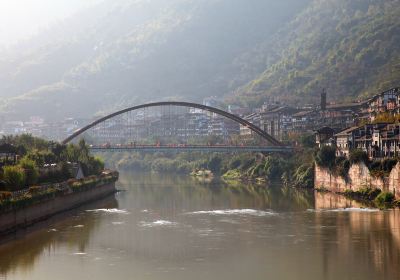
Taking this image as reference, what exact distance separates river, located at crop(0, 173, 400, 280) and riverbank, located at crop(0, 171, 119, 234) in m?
0.72

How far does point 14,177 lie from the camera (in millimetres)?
46750

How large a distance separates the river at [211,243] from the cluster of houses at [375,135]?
5485 mm

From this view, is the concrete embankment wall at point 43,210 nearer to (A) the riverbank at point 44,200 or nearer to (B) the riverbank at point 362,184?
(A) the riverbank at point 44,200

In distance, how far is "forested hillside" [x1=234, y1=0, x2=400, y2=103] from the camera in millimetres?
128375

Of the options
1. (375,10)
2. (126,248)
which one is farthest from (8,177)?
(375,10)

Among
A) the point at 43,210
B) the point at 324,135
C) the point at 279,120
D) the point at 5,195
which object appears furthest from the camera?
the point at 279,120

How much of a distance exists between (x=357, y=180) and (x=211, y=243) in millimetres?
24819

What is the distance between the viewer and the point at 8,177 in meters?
46.5

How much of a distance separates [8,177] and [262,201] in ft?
71.2

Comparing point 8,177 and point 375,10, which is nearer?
point 8,177

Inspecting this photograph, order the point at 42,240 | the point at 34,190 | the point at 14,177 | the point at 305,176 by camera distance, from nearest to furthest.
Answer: the point at 42,240
the point at 34,190
the point at 14,177
the point at 305,176

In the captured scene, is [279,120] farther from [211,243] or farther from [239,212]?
[211,243]

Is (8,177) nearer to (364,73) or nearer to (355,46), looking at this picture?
(364,73)

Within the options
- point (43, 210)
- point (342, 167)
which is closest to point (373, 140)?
point (342, 167)
